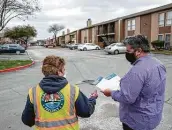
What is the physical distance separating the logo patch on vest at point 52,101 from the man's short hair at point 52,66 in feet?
0.70

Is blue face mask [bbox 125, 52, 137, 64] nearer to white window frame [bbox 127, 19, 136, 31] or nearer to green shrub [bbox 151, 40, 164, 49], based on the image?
green shrub [bbox 151, 40, 164, 49]

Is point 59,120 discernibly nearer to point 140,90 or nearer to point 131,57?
point 140,90

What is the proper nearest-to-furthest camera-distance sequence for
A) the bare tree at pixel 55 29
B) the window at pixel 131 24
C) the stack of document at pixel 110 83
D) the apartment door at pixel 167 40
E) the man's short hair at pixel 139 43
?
the man's short hair at pixel 139 43, the stack of document at pixel 110 83, the apartment door at pixel 167 40, the window at pixel 131 24, the bare tree at pixel 55 29

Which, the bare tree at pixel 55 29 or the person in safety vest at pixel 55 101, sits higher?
the bare tree at pixel 55 29

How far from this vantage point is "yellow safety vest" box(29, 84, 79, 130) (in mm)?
2450

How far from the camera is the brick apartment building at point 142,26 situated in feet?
115

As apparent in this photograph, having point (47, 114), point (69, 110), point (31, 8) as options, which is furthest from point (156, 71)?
point (31, 8)

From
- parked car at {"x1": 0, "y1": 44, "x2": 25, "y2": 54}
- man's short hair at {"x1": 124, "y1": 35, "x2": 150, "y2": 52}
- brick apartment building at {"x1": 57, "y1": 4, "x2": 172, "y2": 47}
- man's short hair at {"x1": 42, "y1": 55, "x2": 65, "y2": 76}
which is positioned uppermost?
brick apartment building at {"x1": 57, "y1": 4, "x2": 172, "y2": 47}

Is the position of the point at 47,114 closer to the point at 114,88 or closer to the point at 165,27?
the point at 114,88

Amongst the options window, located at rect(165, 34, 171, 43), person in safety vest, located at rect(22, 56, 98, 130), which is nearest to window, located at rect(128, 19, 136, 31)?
window, located at rect(165, 34, 171, 43)

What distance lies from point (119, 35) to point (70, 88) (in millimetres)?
47197

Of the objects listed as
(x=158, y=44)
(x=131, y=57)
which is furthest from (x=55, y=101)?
(x=158, y=44)

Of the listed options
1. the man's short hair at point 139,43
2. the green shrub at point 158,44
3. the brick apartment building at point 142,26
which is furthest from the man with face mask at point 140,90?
the green shrub at point 158,44

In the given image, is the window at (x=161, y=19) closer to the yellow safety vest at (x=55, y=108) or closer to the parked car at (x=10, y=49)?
the parked car at (x=10, y=49)
